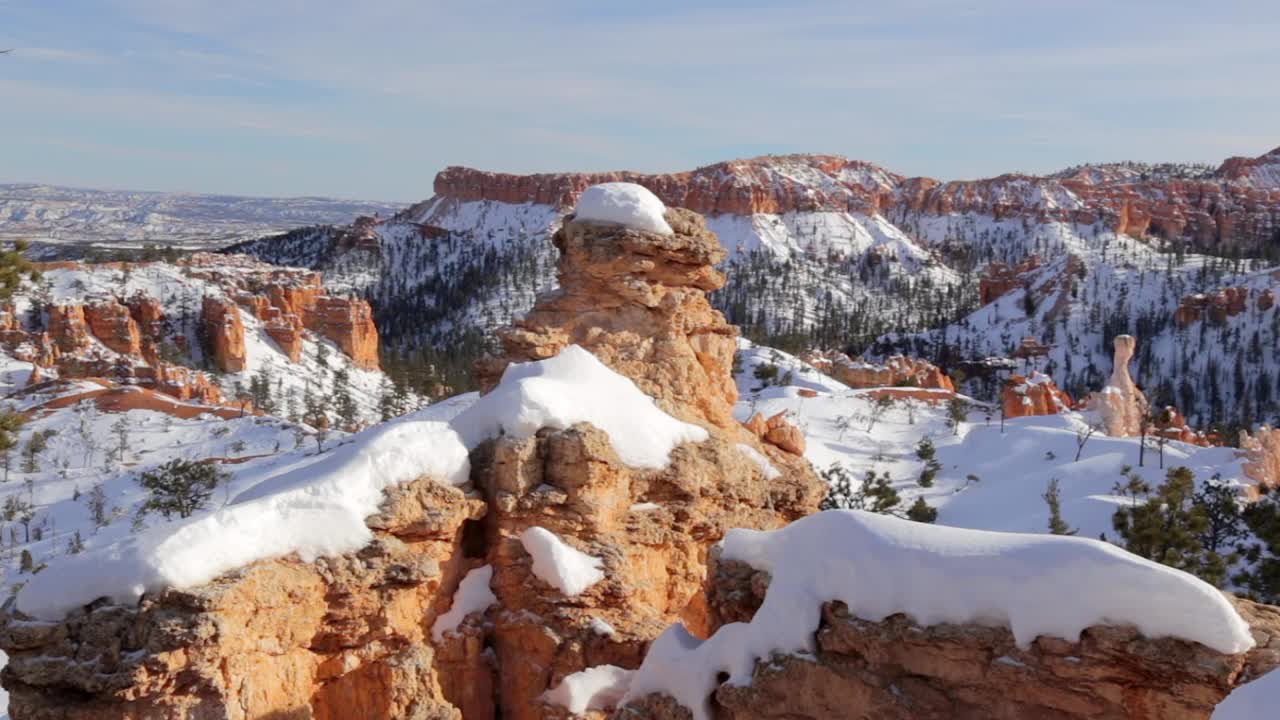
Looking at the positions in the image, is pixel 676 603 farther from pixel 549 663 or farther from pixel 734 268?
pixel 734 268

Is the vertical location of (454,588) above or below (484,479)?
below

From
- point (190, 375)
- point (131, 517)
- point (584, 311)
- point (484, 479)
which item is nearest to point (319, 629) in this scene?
point (484, 479)

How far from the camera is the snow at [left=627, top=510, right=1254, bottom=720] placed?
7.11m

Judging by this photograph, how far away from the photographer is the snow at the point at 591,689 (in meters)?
10.4

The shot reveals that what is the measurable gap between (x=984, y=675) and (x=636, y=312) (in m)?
7.85

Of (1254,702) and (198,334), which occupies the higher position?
(1254,702)

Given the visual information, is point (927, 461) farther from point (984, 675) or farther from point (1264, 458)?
point (984, 675)

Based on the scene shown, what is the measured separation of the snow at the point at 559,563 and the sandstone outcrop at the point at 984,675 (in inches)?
86.3

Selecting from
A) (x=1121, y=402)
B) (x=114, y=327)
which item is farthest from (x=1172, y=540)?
(x=114, y=327)

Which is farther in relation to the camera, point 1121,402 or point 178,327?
point 178,327

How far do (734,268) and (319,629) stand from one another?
163513mm

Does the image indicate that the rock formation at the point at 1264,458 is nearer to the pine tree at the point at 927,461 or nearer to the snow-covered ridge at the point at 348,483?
the pine tree at the point at 927,461

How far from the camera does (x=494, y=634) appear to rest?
36.0ft

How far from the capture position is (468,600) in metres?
10.9
